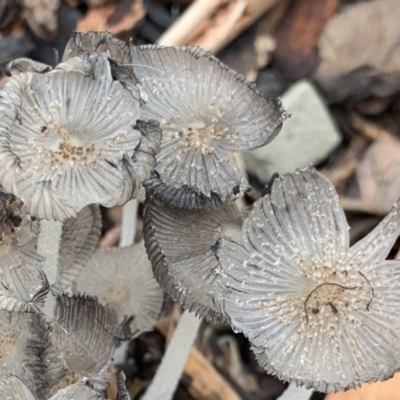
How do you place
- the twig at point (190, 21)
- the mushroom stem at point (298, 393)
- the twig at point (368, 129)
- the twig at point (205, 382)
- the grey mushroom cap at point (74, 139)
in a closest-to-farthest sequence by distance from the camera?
1. the grey mushroom cap at point (74, 139)
2. the mushroom stem at point (298, 393)
3. the twig at point (205, 382)
4. the twig at point (190, 21)
5. the twig at point (368, 129)

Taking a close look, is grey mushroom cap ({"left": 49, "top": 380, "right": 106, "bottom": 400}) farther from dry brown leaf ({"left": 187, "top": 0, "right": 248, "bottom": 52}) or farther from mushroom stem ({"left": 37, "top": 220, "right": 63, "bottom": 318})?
dry brown leaf ({"left": 187, "top": 0, "right": 248, "bottom": 52})

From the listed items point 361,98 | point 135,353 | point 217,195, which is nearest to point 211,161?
point 217,195

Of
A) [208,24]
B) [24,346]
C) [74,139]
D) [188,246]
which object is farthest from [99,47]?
[208,24]

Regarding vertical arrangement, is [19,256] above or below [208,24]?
below

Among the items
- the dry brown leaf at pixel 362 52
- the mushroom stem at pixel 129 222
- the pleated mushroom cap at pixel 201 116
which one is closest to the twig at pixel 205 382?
the mushroom stem at pixel 129 222

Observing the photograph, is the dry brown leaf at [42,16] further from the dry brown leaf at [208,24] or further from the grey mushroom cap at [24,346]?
the grey mushroom cap at [24,346]

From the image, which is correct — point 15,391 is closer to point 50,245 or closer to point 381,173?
point 50,245
